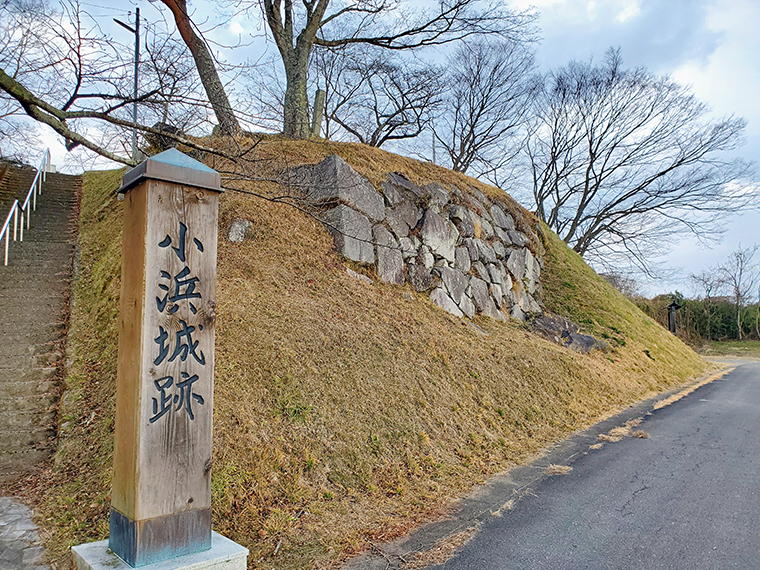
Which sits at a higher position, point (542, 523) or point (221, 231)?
point (221, 231)

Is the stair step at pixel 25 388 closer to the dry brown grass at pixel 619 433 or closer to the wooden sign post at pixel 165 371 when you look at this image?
the wooden sign post at pixel 165 371

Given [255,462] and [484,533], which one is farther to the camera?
[255,462]

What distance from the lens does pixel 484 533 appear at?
4043 millimetres

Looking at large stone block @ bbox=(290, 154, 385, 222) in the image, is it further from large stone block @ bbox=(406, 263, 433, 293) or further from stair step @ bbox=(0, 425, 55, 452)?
stair step @ bbox=(0, 425, 55, 452)

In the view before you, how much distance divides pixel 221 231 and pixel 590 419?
6.81m

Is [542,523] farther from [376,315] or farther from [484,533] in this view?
[376,315]

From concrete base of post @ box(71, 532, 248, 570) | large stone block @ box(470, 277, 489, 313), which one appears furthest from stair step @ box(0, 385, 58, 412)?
large stone block @ box(470, 277, 489, 313)

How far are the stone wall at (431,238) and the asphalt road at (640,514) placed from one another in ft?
16.1

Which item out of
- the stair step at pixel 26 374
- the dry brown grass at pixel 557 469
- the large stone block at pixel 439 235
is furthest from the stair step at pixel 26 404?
the large stone block at pixel 439 235

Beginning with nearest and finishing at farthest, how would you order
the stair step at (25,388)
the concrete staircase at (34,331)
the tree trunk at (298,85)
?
the concrete staircase at (34,331), the stair step at (25,388), the tree trunk at (298,85)

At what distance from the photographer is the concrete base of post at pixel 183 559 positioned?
8.79ft

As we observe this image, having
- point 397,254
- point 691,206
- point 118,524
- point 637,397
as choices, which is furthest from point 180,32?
point 691,206

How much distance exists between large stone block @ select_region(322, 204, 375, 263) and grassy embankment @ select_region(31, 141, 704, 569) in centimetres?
31

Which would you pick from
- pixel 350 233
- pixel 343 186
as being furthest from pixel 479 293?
pixel 343 186
